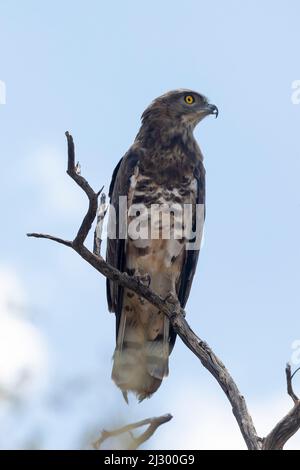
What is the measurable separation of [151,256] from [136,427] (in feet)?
14.7

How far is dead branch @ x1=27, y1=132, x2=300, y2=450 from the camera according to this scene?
5.50 metres

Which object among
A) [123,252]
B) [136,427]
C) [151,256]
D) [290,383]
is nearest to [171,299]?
[151,256]

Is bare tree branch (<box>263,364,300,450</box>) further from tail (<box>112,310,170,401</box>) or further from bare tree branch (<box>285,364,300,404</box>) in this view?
tail (<box>112,310,170,401</box>)

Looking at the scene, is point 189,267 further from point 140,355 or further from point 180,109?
point 180,109

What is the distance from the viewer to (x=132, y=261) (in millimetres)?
8305

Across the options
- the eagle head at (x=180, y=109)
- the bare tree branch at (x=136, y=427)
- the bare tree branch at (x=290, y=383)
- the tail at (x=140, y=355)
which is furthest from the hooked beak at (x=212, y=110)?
the bare tree branch at (x=136, y=427)

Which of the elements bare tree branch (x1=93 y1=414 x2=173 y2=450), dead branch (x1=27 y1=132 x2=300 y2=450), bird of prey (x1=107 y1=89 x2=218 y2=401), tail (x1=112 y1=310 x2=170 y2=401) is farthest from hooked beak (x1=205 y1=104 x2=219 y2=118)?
bare tree branch (x1=93 y1=414 x2=173 y2=450)

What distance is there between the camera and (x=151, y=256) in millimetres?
8258

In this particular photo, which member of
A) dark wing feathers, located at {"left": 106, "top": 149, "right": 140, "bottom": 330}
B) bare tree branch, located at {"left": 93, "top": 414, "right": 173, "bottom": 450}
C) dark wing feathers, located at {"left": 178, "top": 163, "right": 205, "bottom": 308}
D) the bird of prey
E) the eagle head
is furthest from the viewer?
the eagle head

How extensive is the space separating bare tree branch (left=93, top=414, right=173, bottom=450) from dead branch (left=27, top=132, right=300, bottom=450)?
3.69 feet

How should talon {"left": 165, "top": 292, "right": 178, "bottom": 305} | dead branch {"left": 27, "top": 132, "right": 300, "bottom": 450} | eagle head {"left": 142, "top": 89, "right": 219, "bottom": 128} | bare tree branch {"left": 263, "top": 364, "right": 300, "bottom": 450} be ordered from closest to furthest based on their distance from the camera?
bare tree branch {"left": 263, "top": 364, "right": 300, "bottom": 450} → dead branch {"left": 27, "top": 132, "right": 300, "bottom": 450} → talon {"left": 165, "top": 292, "right": 178, "bottom": 305} → eagle head {"left": 142, "top": 89, "right": 219, "bottom": 128}
